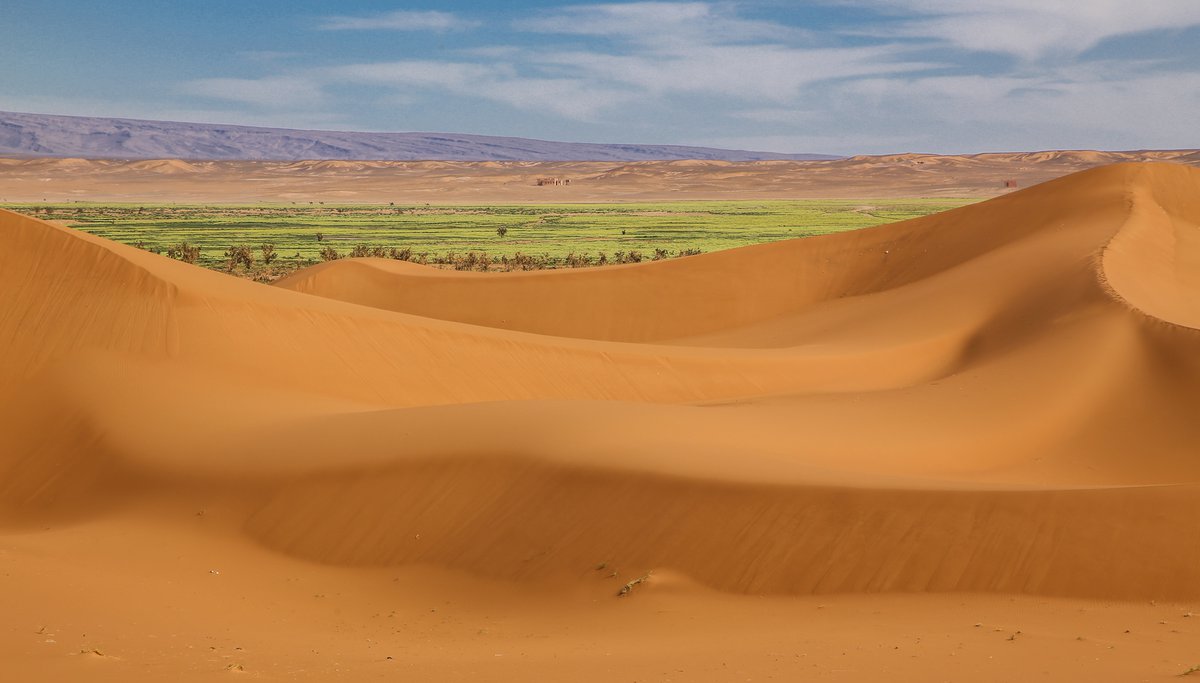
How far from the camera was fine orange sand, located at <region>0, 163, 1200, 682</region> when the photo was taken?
968cm

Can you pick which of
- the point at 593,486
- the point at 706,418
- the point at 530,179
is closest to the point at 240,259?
the point at 706,418

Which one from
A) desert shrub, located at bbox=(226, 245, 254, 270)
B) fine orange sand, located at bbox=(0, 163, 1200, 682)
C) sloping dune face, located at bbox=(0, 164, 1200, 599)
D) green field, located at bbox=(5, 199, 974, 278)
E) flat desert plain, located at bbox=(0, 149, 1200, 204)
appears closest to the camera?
fine orange sand, located at bbox=(0, 163, 1200, 682)

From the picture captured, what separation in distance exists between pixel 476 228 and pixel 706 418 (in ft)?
217

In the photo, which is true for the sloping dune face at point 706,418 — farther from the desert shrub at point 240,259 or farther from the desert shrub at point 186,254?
the desert shrub at point 186,254

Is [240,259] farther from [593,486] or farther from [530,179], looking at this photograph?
[530,179]

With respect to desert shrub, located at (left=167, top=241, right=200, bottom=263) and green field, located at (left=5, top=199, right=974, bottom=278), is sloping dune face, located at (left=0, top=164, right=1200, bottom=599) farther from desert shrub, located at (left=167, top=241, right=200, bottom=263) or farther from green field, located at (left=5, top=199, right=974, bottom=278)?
green field, located at (left=5, top=199, right=974, bottom=278)

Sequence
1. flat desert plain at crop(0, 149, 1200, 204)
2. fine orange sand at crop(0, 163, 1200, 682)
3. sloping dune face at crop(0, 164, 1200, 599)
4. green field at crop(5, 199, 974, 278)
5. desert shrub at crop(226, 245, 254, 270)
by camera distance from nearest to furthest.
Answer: fine orange sand at crop(0, 163, 1200, 682)
sloping dune face at crop(0, 164, 1200, 599)
desert shrub at crop(226, 245, 254, 270)
green field at crop(5, 199, 974, 278)
flat desert plain at crop(0, 149, 1200, 204)

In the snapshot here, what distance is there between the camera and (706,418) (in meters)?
16.7

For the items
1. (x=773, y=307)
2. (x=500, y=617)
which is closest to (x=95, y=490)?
(x=500, y=617)

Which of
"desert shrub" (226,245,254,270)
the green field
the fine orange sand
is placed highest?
the fine orange sand

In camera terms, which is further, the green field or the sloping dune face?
the green field

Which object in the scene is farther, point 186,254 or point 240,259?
point 240,259

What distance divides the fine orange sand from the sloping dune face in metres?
0.05

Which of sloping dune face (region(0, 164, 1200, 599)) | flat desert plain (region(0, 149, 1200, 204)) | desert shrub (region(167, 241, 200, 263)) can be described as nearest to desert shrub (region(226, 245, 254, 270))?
desert shrub (region(167, 241, 200, 263))
